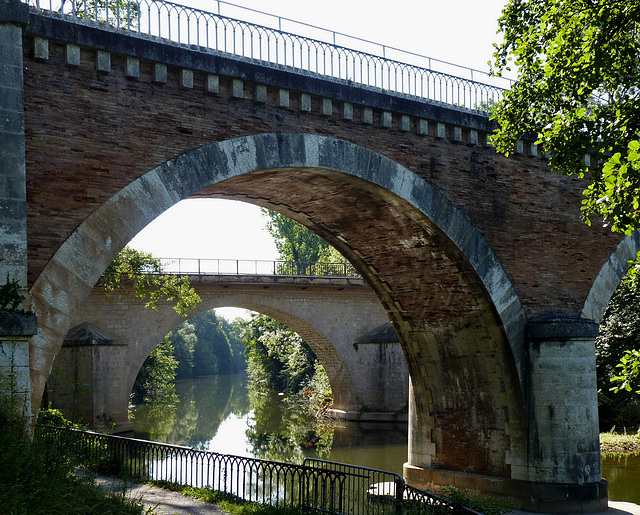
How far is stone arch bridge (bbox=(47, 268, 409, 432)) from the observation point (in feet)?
63.9

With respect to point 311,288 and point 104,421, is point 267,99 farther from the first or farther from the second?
point 311,288

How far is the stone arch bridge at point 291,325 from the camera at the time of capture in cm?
1948

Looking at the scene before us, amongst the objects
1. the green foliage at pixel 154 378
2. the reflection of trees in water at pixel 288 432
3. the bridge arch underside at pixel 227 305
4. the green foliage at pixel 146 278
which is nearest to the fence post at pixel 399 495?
the reflection of trees in water at pixel 288 432

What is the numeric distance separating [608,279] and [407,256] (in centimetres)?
375

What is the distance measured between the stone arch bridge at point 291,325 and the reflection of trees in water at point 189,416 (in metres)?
1.81

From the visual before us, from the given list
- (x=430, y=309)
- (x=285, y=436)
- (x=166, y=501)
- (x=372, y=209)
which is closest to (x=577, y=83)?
(x=372, y=209)

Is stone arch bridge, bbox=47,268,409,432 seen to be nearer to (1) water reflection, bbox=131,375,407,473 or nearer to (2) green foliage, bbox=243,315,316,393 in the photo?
(1) water reflection, bbox=131,375,407,473

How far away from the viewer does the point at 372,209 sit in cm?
1078

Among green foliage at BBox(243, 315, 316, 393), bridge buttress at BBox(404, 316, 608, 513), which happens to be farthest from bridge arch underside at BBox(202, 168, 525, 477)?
green foliage at BBox(243, 315, 316, 393)

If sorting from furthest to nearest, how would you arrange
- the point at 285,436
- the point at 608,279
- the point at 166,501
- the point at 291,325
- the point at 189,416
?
the point at 189,416
the point at 291,325
the point at 285,436
the point at 608,279
the point at 166,501

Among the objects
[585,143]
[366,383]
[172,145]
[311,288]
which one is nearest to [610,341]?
[366,383]

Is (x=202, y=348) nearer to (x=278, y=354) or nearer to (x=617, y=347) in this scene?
(x=278, y=354)

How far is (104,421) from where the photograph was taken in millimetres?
19078

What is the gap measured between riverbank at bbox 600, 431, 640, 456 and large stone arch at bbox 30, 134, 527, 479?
22.0 feet
